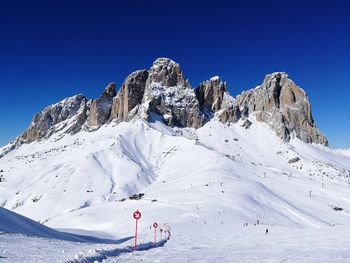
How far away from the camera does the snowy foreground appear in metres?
20.1

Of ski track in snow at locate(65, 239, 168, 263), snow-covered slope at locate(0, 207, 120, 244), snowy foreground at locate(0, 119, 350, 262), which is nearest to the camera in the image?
ski track in snow at locate(65, 239, 168, 263)

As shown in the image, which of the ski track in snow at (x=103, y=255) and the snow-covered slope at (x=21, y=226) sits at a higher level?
the snow-covered slope at (x=21, y=226)

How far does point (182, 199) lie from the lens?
75562mm

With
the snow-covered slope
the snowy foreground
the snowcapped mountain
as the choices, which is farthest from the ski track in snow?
the snow-covered slope

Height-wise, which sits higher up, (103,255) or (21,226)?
(21,226)

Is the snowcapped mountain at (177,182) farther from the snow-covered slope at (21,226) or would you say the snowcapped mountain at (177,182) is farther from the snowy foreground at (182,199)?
the snow-covered slope at (21,226)

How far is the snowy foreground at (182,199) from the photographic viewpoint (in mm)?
20141

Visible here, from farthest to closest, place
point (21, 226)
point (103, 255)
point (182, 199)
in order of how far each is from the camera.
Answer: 1. point (182, 199)
2. point (21, 226)
3. point (103, 255)

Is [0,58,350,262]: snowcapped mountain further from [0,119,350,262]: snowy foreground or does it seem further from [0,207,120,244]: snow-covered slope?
[0,207,120,244]: snow-covered slope

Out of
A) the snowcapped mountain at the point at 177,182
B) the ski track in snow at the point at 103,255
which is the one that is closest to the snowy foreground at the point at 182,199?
the ski track in snow at the point at 103,255

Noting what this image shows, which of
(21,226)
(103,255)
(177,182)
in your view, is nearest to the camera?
(103,255)

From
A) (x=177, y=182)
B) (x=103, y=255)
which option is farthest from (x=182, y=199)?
(x=103, y=255)

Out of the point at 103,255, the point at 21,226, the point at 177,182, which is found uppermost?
the point at 177,182

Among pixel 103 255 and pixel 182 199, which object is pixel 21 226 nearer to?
pixel 103 255
